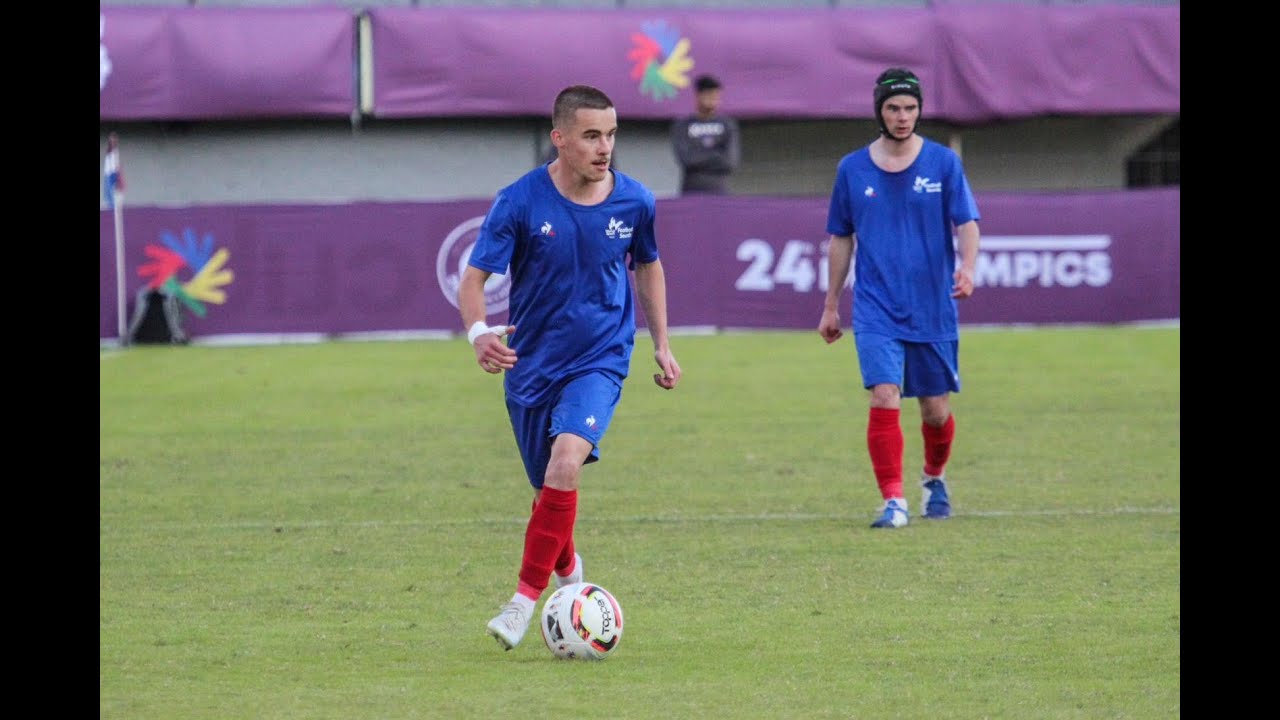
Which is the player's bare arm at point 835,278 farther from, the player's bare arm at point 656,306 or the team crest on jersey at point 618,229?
the team crest on jersey at point 618,229

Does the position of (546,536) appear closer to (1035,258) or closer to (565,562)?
(565,562)

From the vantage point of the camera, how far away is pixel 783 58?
30.7 meters

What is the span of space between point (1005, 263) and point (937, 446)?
12.3m

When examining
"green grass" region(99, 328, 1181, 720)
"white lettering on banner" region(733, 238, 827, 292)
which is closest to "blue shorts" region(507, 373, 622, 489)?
"green grass" region(99, 328, 1181, 720)

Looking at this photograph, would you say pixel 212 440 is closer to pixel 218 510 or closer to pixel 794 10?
pixel 218 510

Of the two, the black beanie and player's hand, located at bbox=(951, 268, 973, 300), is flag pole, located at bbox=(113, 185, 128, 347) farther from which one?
player's hand, located at bbox=(951, 268, 973, 300)

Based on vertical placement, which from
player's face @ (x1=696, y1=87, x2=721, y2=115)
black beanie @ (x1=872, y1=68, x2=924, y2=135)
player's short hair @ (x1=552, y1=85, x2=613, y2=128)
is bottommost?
player's short hair @ (x1=552, y1=85, x2=613, y2=128)

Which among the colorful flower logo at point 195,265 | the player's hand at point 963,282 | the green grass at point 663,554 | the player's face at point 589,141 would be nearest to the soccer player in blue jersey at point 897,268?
the player's hand at point 963,282

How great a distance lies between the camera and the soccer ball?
7527 mm

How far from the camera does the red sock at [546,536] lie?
7.88 meters

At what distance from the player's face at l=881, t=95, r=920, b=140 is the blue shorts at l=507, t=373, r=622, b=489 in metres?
3.08

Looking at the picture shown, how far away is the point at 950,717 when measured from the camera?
21.5 feet

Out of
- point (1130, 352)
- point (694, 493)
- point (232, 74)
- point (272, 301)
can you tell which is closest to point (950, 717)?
point (694, 493)

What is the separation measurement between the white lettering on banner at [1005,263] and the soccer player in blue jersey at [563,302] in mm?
14592
